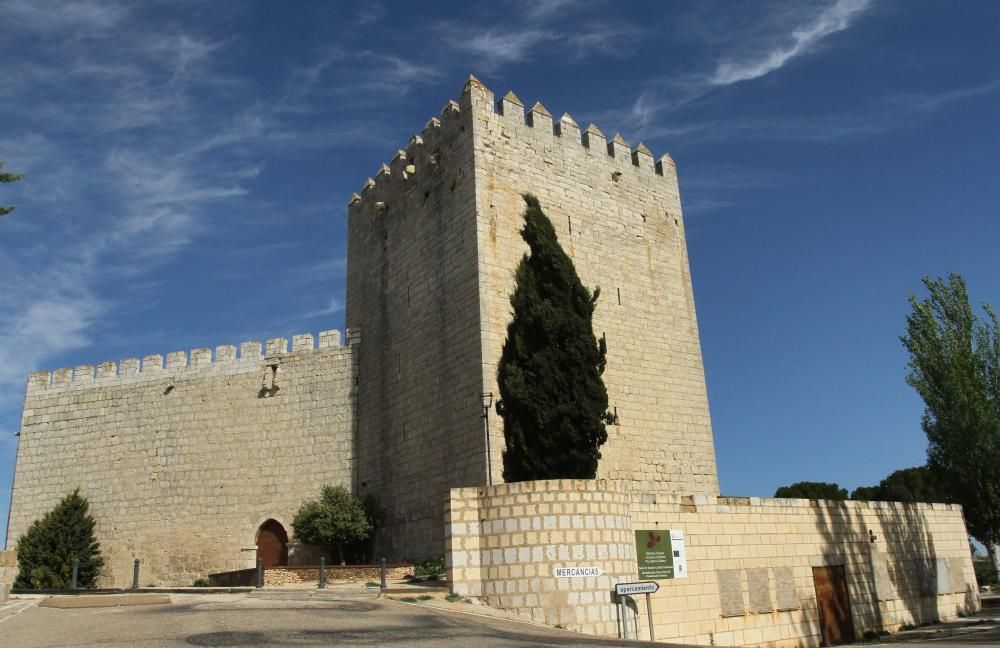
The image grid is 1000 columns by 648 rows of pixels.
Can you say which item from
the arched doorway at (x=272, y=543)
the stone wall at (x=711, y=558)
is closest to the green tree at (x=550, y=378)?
the stone wall at (x=711, y=558)

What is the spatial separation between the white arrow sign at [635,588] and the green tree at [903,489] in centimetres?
2493

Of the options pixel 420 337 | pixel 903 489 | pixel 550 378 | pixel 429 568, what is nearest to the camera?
pixel 550 378

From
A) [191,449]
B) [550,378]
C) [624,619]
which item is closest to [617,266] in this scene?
[550,378]

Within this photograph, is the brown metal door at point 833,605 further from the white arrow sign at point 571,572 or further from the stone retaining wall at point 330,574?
the stone retaining wall at point 330,574

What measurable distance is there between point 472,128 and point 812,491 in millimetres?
23188

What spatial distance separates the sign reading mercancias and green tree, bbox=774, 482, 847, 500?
2165cm

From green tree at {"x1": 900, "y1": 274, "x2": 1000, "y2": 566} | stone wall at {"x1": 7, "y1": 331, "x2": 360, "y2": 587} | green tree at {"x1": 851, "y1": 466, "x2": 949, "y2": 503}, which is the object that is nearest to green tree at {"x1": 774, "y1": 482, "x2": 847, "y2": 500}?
green tree at {"x1": 851, "y1": 466, "x2": 949, "y2": 503}

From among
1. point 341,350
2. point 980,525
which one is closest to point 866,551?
point 980,525

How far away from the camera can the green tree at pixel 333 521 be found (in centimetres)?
1647

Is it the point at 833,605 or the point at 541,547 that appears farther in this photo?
the point at 833,605

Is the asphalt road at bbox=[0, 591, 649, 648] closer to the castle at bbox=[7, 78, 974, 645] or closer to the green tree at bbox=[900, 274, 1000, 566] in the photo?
the castle at bbox=[7, 78, 974, 645]

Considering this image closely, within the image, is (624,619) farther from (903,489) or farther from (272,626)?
(903,489)

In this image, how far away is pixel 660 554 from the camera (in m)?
12.0

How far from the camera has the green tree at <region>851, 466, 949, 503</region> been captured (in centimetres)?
3234
